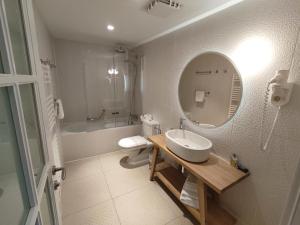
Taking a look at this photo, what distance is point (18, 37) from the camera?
2.14 ft

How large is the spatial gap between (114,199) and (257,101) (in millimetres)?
1972

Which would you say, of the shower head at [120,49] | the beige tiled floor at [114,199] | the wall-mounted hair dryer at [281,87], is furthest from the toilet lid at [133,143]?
the shower head at [120,49]

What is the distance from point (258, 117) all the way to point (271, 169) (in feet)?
1.51

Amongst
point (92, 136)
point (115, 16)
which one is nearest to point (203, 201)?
point (92, 136)

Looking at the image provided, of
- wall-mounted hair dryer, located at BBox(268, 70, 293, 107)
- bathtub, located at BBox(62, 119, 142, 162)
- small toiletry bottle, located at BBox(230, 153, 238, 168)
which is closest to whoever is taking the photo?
wall-mounted hair dryer, located at BBox(268, 70, 293, 107)

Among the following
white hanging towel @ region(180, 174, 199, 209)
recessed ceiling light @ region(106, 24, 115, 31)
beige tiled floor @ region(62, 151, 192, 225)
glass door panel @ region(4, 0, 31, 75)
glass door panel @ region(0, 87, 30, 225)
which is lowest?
beige tiled floor @ region(62, 151, 192, 225)

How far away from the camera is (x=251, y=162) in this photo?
1388 mm

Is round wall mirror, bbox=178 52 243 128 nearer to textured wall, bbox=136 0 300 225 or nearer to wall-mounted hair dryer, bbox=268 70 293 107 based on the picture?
textured wall, bbox=136 0 300 225

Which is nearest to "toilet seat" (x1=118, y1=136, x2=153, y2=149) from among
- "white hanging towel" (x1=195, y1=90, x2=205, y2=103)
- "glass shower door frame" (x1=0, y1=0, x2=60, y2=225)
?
"white hanging towel" (x1=195, y1=90, x2=205, y2=103)

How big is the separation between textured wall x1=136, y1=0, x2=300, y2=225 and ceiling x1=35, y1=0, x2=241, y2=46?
19 cm

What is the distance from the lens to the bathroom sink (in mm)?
1506

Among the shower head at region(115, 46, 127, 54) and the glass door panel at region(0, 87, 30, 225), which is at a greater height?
the shower head at region(115, 46, 127, 54)

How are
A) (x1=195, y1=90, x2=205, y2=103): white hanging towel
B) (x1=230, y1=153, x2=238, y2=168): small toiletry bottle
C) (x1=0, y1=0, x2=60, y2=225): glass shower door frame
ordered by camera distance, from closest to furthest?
(x1=0, y1=0, x2=60, y2=225): glass shower door frame → (x1=230, y1=153, x2=238, y2=168): small toiletry bottle → (x1=195, y1=90, x2=205, y2=103): white hanging towel

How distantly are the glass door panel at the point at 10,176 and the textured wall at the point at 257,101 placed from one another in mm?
1678
